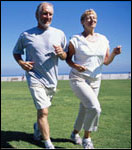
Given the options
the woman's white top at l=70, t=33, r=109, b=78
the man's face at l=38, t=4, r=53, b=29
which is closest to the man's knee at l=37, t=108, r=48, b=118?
the woman's white top at l=70, t=33, r=109, b=78

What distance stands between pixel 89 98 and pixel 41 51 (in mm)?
1033

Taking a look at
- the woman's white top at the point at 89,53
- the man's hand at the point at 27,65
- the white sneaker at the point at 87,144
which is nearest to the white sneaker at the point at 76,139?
the white sneaker at the point at 87,144

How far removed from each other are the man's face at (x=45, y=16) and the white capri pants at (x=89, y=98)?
978mm

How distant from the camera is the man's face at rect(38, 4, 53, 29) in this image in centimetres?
369

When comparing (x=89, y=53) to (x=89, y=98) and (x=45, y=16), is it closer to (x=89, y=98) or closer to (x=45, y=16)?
(x=89, y=98)

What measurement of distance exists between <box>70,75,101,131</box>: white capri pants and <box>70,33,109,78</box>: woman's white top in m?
0.13

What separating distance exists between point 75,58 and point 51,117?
105 inches

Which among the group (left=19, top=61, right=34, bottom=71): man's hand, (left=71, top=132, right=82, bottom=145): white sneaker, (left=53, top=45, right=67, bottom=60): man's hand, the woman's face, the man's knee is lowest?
(left=71, top=132, right=82, bottom=145): white sneaker

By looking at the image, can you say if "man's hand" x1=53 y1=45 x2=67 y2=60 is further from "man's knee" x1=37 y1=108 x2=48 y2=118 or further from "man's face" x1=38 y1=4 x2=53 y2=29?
"man's knee" x1=37 y1=108 x2=48 y2=118

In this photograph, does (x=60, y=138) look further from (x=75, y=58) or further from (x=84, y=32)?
(x=84, y=32)

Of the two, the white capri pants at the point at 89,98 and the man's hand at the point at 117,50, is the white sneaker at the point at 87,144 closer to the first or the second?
the white capri pants at the point at 89,98

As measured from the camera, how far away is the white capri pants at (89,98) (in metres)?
3.68

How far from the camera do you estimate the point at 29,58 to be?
3834mm

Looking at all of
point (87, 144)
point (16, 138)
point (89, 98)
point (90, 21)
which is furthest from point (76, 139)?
point (90, 21)
